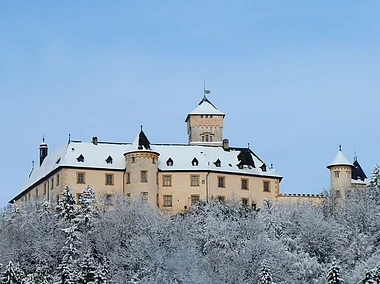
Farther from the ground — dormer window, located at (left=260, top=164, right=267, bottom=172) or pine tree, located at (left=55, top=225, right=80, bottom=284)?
dormer window, located at (left=260, top=164, right=267, bottom=172)

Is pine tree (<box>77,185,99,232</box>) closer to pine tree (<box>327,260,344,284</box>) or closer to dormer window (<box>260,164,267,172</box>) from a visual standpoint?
dormer window (<box>260,164,267,172</box>)

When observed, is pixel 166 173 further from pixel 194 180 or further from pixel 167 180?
pixel 194 180

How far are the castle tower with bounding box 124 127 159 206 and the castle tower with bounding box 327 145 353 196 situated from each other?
16219 mm

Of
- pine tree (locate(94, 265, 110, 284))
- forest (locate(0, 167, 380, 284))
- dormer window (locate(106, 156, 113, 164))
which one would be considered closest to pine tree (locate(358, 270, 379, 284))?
forest (locate(0, 167, 380, 284))

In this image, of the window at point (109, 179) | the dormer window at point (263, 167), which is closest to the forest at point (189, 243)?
the window at point (109, 179)

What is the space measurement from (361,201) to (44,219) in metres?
24.4

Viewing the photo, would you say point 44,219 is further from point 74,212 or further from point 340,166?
point 340,166

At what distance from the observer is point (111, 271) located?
7794 centimetres

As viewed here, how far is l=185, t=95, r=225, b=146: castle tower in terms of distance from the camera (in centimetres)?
11494

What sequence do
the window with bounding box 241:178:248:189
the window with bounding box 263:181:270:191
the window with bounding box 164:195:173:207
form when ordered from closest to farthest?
1. the window with bounding box 164:195:173:207
2. the window with bounding box 241:178:248:189
3. the window with bounding box 263:181:270:191

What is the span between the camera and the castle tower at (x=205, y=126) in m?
115

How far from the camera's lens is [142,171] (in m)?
102

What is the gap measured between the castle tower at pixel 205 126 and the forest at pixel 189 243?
19.2 metres

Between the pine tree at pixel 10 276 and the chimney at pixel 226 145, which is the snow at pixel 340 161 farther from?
the pine tree at pixel 10 276
